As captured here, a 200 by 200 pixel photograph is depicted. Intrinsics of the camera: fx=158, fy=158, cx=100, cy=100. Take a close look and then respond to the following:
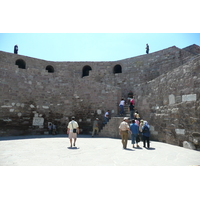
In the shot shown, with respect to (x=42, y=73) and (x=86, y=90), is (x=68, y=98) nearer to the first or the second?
(x=86, y=90)

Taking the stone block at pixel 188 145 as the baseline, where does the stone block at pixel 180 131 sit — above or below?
above

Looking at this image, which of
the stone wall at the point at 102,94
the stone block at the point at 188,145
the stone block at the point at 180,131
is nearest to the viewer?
the stone block at the point at 188,145

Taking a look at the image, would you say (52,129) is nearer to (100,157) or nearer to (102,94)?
(102,94)

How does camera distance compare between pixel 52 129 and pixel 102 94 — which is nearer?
pixel 52 129

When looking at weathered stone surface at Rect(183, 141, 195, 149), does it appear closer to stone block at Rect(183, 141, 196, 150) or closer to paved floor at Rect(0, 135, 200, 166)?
stone block at Rect(183, 141, 196, 150)

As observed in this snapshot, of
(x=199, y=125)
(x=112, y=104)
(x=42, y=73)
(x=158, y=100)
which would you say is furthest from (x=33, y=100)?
(x=199, y=125)

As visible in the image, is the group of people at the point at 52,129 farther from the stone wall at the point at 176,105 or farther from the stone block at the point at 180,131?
the stone block at the point at 180,131

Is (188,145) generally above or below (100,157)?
above

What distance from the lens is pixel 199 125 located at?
5402 millimetres

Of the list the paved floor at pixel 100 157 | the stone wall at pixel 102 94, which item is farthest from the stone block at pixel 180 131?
the paved floor at pixel 100 157

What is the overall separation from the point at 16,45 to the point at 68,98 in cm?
967

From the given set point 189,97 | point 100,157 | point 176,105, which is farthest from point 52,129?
point 189,97

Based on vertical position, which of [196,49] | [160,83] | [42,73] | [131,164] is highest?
[196,49]

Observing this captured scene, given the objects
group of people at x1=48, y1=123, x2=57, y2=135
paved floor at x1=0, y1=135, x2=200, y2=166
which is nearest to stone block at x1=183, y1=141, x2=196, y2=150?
paved floor at x1=0, y1=135, x2=200, y2=166
